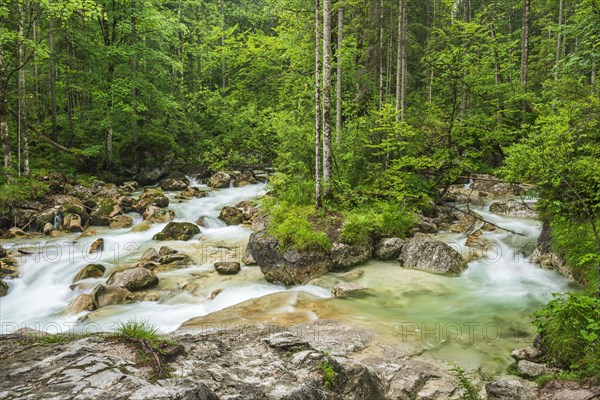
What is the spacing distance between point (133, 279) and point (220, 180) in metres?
13.0

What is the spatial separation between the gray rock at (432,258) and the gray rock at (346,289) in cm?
203

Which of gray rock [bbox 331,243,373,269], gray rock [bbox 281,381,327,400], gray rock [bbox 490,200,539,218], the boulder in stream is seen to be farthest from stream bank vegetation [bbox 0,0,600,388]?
Answer: gray rock [bbox 281,381,327,400]

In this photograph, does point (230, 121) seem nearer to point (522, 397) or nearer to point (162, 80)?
point (162, 80)

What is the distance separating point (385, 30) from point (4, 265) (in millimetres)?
20238

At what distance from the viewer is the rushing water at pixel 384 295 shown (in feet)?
22.4

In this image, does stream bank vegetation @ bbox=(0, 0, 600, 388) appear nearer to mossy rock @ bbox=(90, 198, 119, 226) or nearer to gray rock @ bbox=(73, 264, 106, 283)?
mossy rock @ bbox=(90, 198, 119, 226)

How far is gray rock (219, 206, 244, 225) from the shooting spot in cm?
1617

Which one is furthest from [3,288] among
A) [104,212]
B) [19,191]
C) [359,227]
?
[359,227]

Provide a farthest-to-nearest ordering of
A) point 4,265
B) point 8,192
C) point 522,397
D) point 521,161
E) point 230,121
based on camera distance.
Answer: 1. point 230,121
2. point 8,192
3. point 4,265
4. point 521,161
5. point 522,397

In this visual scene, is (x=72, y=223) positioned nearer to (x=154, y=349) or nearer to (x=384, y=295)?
(x=384, y=295)

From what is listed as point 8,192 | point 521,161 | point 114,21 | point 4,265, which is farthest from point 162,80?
point 521,161

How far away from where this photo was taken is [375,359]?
5.73 meters

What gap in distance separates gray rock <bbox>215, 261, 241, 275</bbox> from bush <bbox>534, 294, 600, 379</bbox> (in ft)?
24.9

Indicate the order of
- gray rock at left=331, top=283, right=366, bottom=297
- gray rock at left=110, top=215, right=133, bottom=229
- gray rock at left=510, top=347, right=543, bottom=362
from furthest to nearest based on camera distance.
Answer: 1. gray rock at left=110, top=215, right=133, bottom=229
2. gray rock at left=331, top=283, right=366, bottom=297
3. gray rock at left=510, top=347, right=543, bottom=362
